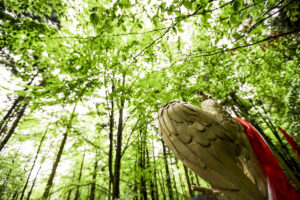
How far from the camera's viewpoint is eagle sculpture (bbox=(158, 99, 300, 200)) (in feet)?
1.77

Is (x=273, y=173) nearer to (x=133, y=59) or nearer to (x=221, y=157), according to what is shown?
(x=221, y=157)

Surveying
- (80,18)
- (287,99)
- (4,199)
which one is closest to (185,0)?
(80,18)

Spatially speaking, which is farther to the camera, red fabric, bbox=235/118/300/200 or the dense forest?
the dense forest

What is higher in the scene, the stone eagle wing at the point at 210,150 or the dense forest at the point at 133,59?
the dense forest at the point at 133,59

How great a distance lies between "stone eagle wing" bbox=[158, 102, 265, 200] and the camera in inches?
21.5

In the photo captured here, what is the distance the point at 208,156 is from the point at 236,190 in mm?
167

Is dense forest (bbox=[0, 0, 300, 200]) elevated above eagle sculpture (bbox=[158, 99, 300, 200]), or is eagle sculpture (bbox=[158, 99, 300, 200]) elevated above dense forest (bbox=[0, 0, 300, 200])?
dense forest (bbox=[0, 0, 300, 200])

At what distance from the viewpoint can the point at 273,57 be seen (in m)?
4.73

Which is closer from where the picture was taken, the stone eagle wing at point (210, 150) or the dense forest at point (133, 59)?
the stone eagle wing at point (210, 150)

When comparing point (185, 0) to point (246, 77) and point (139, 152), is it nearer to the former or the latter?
point (246, 77)

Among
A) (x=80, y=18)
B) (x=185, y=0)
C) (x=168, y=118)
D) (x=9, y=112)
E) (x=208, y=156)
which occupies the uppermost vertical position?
(x=9, y=112)

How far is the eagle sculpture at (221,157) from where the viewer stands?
541 millimetres

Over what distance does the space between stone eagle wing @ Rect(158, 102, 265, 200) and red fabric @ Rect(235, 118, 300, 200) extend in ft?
0.22

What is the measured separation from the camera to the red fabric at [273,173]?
515 millimetres
